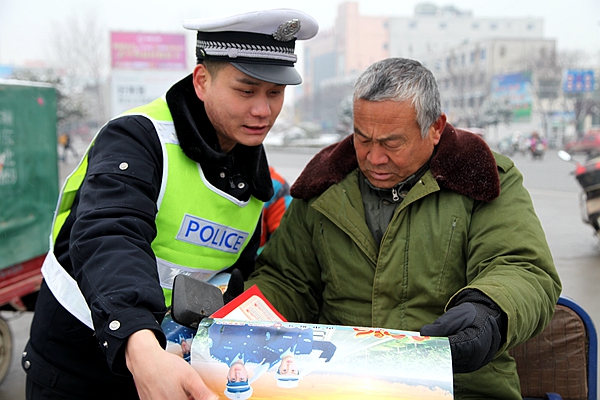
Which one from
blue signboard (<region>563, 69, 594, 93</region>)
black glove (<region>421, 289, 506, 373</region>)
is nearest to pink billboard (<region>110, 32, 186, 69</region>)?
blue signboard (<region>563, 69, 594, 93</region>)

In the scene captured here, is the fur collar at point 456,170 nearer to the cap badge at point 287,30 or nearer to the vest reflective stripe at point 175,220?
the vest reflective stripe at point 175,220

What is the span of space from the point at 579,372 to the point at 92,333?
1556 millimetres

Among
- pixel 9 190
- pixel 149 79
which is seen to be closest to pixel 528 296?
pixel 9 190

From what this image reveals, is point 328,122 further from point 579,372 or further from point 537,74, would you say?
point 579,372

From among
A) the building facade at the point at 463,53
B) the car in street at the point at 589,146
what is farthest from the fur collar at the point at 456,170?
the building facade at the point at 463,53

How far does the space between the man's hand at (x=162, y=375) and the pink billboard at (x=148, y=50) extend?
141 ft

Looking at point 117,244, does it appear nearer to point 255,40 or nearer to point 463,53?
point 255,40

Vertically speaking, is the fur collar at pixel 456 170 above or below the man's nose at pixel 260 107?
below

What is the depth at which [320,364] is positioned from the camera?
48.0 inches

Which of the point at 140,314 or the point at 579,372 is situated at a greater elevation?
the point at 140,314

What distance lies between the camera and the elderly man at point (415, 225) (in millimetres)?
1742

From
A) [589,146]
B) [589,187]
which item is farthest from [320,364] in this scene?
[589,146]

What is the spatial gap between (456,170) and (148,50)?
147 ft

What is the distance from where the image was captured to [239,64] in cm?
171
